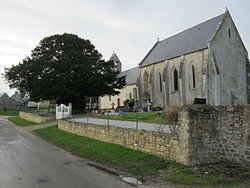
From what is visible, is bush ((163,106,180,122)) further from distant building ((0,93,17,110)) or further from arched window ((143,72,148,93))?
distant building ((0,93,17,110))

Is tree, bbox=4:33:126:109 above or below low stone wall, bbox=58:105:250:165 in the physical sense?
above

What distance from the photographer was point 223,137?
861 centimetres

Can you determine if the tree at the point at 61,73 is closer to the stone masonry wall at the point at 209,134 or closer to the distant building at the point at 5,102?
the stone masonry wall at the point at 209,134

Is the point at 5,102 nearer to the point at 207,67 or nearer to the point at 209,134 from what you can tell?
the point at 207,67

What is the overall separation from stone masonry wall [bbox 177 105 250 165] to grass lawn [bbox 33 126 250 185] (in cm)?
35

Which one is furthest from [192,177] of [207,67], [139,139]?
[207,67]

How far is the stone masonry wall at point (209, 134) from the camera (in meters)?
8.30

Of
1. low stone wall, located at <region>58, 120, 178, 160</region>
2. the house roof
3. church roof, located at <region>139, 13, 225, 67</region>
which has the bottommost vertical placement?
low stone wall, located at <region>58, 120, 178, 160</region>

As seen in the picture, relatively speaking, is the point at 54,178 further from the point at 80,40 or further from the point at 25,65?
the point at 80,40

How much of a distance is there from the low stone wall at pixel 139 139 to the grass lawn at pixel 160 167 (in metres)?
0.27

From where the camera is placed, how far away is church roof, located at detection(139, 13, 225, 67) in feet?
117

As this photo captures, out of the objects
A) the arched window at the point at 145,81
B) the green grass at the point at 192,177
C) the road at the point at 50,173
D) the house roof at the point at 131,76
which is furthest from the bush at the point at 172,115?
the house roof at the point at 131,76

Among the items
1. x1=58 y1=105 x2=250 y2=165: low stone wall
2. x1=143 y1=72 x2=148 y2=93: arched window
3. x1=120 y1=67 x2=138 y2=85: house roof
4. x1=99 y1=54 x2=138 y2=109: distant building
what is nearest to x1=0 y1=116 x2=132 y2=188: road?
x1=58 y1=105 x2=250 y2=165: low stone wall

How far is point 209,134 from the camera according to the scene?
8.80 m
